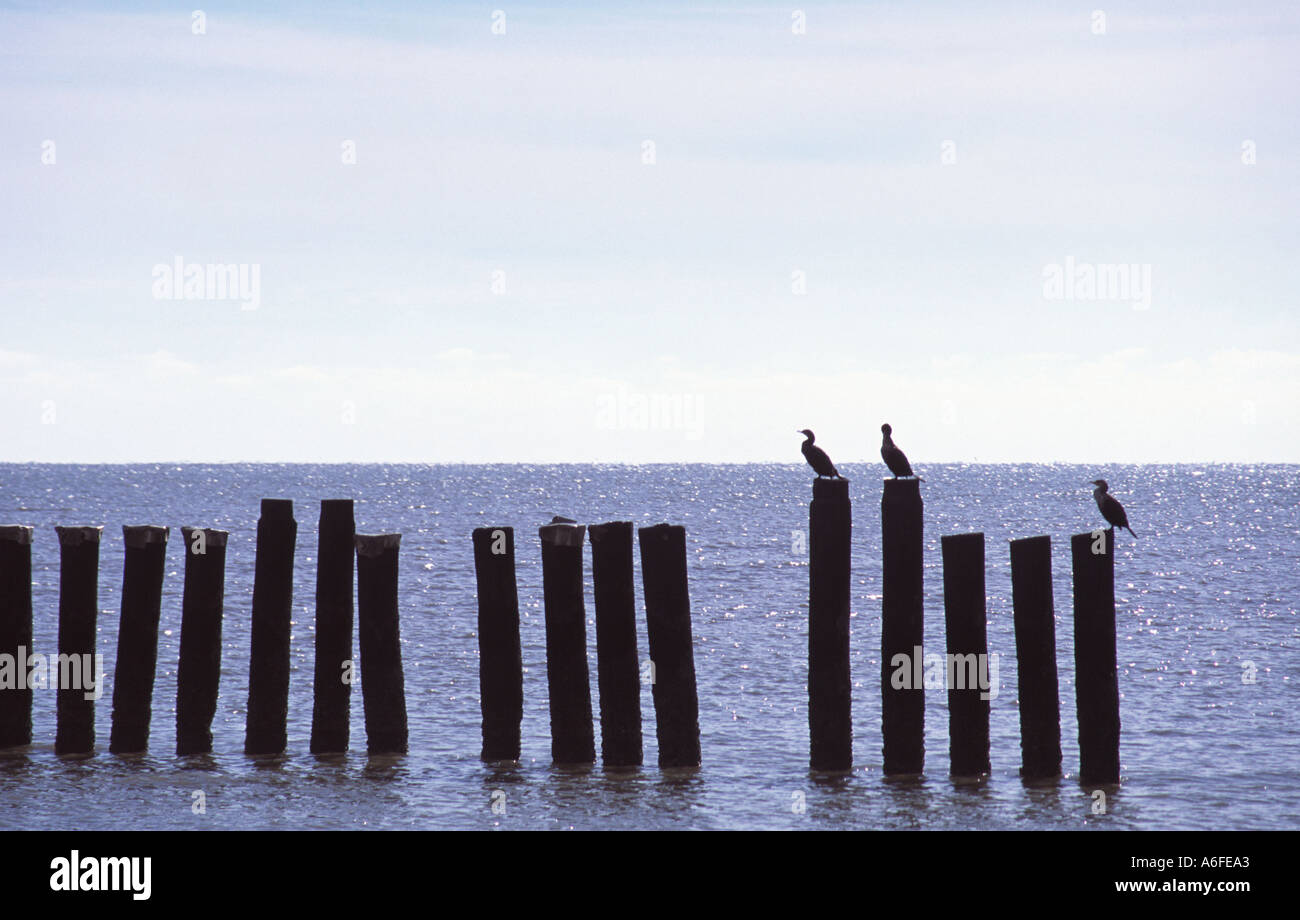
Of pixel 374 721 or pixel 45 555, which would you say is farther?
pixel 45 555

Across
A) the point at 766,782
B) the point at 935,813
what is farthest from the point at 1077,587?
the point at 766,782

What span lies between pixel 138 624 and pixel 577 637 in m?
4.38

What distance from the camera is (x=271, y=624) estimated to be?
44.9 feet

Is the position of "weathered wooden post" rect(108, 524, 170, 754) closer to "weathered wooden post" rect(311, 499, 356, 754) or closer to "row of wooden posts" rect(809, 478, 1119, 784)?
"weathered wooden post" rect(311, 499, 356, 754)

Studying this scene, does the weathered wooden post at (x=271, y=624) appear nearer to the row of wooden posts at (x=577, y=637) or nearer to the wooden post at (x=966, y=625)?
the row of wooden posts at (x=577, y=637)

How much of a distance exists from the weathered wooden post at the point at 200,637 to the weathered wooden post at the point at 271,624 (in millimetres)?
374

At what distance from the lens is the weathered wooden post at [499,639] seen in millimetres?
13453

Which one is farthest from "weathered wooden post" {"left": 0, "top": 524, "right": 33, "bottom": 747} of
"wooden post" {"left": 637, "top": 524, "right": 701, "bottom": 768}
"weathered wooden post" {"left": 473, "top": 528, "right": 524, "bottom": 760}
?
"wooden post" {"left": 637, "top": 524, "right": 701, "bottom": 768}

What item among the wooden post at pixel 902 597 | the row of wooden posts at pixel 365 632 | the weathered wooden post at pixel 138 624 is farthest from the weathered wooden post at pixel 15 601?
the wooden post at pixel 902 597

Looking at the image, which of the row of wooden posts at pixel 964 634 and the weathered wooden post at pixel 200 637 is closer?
the row of wooden posts at pixel 964 634
